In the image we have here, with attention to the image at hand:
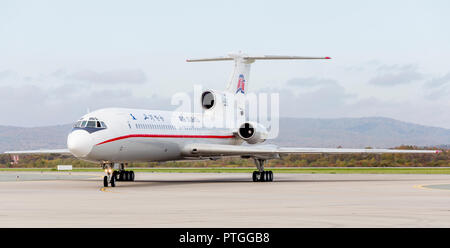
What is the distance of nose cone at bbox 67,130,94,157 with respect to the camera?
28.0 metres

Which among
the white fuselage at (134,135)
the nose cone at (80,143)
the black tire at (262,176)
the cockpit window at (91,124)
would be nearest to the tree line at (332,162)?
the black tire at (262,176)

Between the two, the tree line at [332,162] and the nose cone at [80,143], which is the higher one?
the tree line at [332,162]

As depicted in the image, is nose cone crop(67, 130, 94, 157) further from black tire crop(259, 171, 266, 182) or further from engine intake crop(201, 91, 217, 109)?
engine intake crop(201, 91, 217, 109)

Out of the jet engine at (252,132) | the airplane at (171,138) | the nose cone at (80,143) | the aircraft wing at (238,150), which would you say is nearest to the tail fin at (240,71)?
the airplane at (171,138)

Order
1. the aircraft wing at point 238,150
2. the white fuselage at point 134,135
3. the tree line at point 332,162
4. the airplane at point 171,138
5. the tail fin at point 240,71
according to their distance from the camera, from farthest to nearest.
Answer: the tree line at point 332,162 < the tail fin at point 240,71 < the aircraft wing at point 238,150 < the airplane at point 171,138 < the white fuselage at point 134,135

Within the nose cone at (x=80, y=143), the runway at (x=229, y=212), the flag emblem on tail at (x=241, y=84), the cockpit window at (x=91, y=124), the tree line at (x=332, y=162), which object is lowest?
the runway at (x=229, y=212)

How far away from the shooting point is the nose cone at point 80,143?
91.9 feet

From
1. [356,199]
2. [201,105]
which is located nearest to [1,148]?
[201,105]

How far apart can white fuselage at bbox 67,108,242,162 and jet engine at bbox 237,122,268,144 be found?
2.70m

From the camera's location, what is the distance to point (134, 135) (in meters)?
31.1

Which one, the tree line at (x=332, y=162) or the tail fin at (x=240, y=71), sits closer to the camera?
the tail fin at (x=240, y=71)

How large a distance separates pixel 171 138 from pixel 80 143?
6976mm

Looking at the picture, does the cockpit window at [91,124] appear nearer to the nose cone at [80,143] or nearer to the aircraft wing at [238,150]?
the nose cone at [80,143]

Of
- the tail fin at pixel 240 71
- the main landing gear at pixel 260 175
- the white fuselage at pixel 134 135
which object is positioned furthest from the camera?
the tail fin at pixel 240 71
